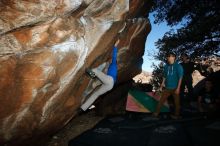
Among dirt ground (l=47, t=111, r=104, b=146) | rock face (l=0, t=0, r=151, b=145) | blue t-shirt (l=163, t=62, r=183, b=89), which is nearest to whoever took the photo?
rock face (l=0, t=0, r=151, b=145)

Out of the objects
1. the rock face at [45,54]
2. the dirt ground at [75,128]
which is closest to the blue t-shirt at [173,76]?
the rock face at [45,54]

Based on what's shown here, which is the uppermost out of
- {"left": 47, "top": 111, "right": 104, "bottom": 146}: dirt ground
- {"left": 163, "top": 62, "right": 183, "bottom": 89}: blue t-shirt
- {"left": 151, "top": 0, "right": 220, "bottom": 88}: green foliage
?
{"left": 151, "top": 0, "right": 220, "bottom": 88}: green foliage

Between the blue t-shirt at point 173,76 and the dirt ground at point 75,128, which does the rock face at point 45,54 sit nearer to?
the dirt ground at point 75,128

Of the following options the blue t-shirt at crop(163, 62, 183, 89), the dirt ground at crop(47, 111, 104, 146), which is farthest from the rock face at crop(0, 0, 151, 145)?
the blue t-shirt at crop(163, 62, 183, 89)

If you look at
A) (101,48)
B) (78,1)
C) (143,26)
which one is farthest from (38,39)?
(143,26)

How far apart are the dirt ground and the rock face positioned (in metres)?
0.64

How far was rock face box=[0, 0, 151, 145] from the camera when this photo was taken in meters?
5.21

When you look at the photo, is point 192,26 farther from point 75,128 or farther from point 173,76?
point 75,128

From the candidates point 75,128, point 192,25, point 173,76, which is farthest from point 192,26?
point 75,128

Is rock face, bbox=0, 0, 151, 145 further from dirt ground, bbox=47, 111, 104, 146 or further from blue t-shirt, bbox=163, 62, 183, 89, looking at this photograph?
blue t-shirt, bbox=163, 62, 183, 89

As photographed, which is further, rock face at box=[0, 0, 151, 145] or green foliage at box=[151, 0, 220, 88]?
green foliage at box=[151, 0, 220, 88]

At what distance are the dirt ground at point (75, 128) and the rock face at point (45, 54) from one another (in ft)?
2.10

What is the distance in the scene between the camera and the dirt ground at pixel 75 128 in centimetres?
775

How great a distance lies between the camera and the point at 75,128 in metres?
8.87
